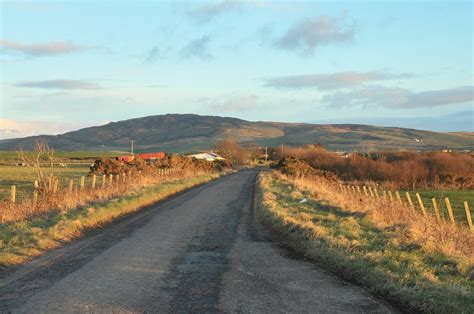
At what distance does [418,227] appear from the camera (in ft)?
45.3

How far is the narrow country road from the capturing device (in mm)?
7082

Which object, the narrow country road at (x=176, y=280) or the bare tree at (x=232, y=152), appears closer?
the narrow country road at (x=176, y=280)

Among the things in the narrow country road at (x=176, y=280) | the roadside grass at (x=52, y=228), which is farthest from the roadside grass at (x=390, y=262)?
the roadside grass at (x=52, y=228)

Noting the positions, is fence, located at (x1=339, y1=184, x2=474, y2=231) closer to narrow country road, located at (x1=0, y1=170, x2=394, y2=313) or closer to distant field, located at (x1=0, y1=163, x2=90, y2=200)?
narrow country road, located at (x1=0, y1=170, x2=394, y2=313)

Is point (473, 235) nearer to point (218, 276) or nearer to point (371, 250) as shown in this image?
point (371, 250)

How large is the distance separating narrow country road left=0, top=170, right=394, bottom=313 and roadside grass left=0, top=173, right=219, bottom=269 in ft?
1.59

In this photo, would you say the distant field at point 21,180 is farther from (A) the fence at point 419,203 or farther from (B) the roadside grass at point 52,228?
(A) the fence at point 419,203

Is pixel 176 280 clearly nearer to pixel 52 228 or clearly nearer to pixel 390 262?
pixel 390 262

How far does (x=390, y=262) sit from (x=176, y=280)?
154 inches

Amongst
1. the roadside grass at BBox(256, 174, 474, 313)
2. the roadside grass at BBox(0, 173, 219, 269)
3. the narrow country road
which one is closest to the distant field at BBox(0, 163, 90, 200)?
the roadside grass at BBox(0, 173, 219, 269)

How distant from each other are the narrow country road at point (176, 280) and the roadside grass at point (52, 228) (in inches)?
19.0

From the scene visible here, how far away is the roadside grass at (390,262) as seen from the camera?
736cm

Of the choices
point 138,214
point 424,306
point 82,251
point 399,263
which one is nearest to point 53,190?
point 138,214

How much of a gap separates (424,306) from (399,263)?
222 centimetres
